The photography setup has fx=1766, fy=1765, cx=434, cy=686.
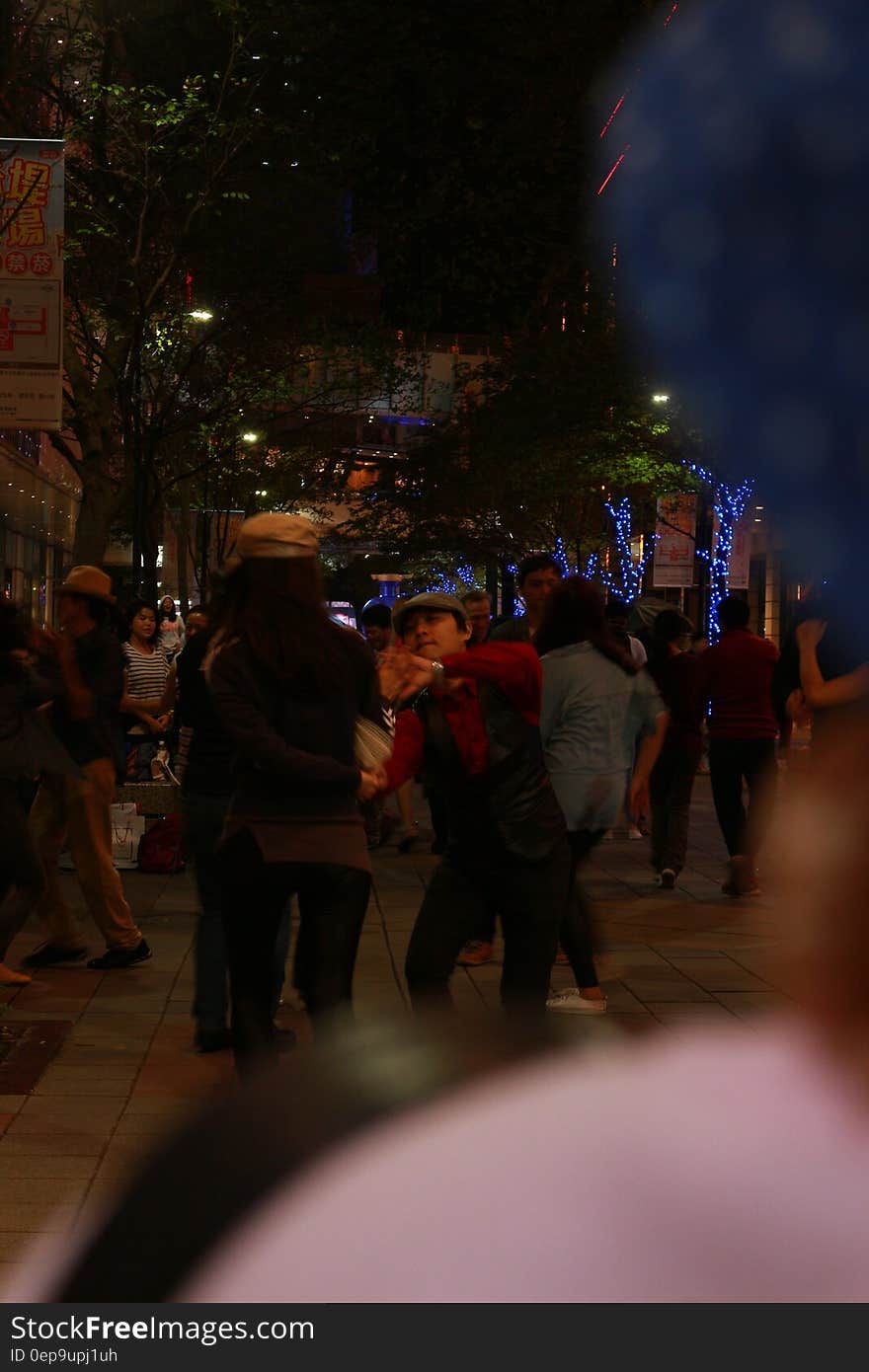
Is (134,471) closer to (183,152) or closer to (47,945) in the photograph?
(183,152)

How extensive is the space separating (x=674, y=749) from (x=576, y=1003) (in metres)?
5.31

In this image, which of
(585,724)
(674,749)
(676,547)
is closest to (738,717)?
(674,749)

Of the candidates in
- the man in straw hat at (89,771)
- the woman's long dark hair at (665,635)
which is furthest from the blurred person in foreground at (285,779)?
the woman's long dark hair at (665,635)

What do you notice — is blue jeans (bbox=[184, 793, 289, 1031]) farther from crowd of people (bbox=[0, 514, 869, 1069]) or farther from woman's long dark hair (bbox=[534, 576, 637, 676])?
woman's long dark hair (bbox=[534, 576, 637, 676])

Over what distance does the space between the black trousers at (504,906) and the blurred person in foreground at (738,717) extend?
21.0 feet

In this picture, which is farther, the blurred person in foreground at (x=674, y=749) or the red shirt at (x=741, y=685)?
the blurred person in foreground at (x=674, y=749)

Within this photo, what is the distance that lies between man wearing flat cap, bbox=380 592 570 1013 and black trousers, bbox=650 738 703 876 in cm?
676

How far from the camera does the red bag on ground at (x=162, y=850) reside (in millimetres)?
12781

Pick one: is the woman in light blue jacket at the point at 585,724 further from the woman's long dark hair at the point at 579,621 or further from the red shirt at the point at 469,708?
the red shirt at the point at 469,708

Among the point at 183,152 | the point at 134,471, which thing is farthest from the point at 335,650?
the point at 134,471

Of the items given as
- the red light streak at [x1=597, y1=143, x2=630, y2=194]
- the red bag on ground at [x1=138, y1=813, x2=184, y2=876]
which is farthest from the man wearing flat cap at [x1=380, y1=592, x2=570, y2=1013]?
the red bag on ground at [x1=138, y1=813, x2=184, y2=876]

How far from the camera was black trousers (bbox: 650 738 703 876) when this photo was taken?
12.3 meters

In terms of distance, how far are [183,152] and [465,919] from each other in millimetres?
17044
